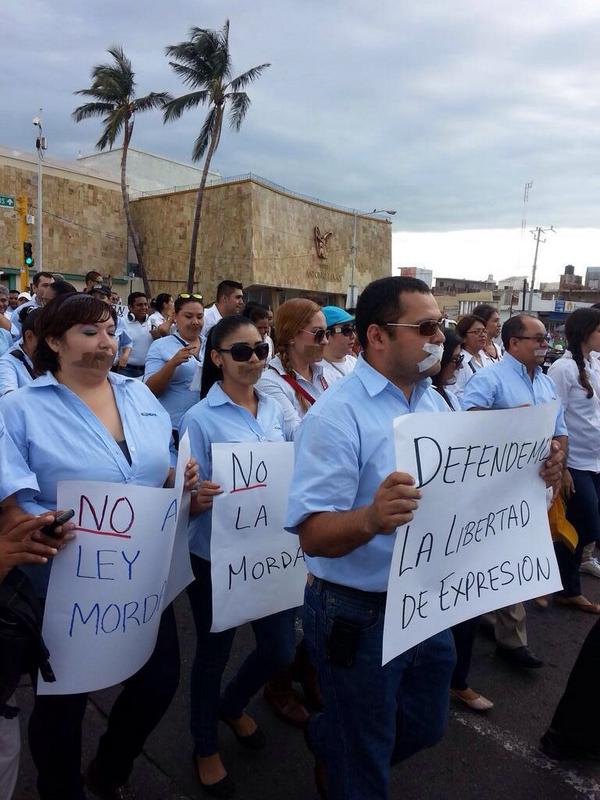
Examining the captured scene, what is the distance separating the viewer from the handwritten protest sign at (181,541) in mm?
2305

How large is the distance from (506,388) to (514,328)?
389mm

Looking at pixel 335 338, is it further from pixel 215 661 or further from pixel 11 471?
pixel 11 471

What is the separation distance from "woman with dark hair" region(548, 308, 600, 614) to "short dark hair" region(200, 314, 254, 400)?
2.58 m

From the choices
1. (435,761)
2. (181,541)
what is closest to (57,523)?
(181,541)

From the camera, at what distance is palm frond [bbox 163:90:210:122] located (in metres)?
30.6

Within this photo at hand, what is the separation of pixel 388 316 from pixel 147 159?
5234 centimetres

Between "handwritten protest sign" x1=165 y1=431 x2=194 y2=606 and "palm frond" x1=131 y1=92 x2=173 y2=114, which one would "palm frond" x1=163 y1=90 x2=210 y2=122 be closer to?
"palm frond" x1=131 y1=92 x2=173 y2=114

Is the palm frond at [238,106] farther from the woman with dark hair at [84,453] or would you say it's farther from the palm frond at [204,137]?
the woman with dark hair at [84,453]

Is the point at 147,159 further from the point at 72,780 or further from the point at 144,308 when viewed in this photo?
the point at 72,780

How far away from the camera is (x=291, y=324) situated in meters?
3.51

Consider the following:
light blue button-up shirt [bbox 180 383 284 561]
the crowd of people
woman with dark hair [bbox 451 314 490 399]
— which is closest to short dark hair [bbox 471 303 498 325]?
woman with dark hair [bbox 451 314 490 399]

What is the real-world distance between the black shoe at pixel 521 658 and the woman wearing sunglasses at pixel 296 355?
1.88 metres

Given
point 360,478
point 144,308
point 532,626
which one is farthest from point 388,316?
point 144,308

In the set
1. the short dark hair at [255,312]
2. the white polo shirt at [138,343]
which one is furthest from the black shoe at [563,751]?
the white polo shirt at [138,343]
